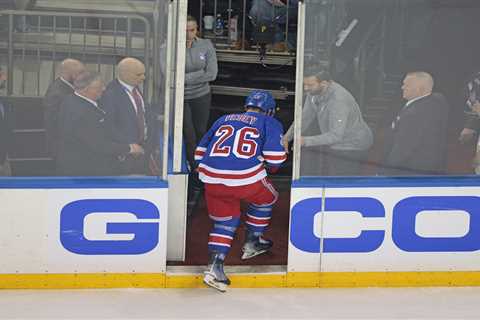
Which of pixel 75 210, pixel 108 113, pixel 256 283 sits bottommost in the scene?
pixel 256 283

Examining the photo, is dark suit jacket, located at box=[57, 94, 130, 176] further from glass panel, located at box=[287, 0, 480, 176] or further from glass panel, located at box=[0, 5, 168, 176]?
glass panel, located at box=[287, 0, 480, 176]

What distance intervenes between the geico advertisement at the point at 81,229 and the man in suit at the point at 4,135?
0.50 ft

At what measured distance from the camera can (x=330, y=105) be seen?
25.4 ft

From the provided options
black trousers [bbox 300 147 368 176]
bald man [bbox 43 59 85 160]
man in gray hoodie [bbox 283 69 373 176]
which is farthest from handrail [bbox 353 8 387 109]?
bald man [bbox 43 59 85 160]

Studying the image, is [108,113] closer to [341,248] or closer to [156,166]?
[156,166]

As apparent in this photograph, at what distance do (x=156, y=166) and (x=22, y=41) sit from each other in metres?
1.18

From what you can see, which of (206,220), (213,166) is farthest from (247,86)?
(213,166)

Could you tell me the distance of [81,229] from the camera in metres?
7.57

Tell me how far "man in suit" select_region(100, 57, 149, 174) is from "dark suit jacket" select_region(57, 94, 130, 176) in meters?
0.06

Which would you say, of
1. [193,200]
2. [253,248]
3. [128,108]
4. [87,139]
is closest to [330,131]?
[253,248]

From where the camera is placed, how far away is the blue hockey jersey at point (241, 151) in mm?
7766

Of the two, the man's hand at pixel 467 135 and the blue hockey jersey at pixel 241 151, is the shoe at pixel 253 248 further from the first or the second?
the man's hand at pixel 467 135

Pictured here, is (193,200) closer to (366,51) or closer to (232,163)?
(232,163)

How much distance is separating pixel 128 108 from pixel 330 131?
135 cm
